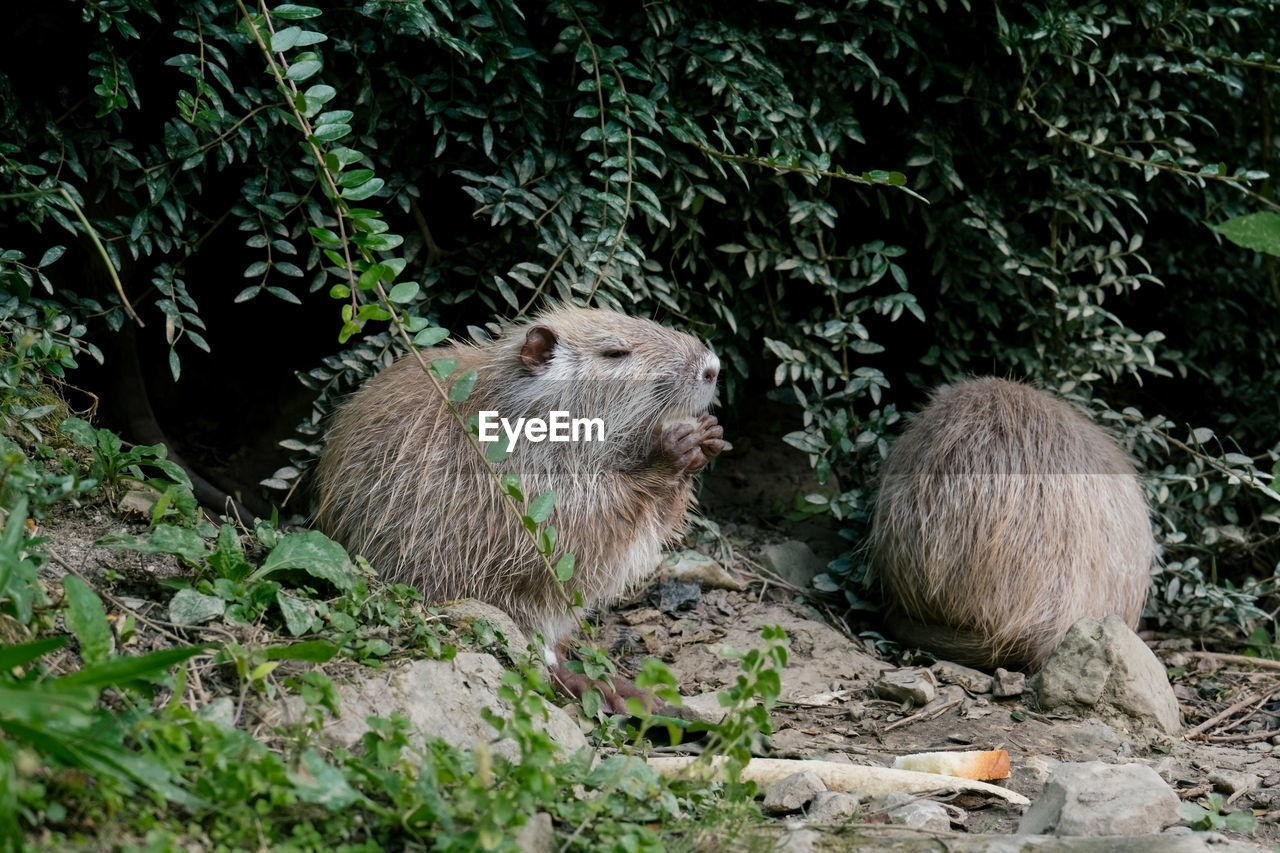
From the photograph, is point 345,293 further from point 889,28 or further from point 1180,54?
point 1180,54

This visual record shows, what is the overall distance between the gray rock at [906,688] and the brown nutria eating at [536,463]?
98 cm

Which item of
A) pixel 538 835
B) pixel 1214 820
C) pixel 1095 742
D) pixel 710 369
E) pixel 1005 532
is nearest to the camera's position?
pixel 538 835

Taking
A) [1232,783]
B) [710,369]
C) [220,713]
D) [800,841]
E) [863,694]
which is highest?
[710,369]

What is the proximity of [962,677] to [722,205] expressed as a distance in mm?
2319

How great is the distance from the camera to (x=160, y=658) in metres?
2.20

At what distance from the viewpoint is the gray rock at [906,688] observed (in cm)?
429

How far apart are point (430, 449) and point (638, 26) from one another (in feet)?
6.67

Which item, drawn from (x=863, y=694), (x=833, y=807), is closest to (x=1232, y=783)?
(x=863, y=694)

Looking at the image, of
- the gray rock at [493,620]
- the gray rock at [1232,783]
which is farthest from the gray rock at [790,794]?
the gray rock at [1232,783]

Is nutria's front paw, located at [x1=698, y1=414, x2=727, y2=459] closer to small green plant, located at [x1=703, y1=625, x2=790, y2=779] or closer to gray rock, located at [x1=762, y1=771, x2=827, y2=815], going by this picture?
gray rock, located at [x1=762, y1=771, x2=827, y2=815]

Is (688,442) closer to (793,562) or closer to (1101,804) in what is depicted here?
(793,562)

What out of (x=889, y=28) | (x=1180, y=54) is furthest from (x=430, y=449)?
(x=1180, y=54)

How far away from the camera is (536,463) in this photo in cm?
407

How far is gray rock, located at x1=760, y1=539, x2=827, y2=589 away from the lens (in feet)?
17.7
